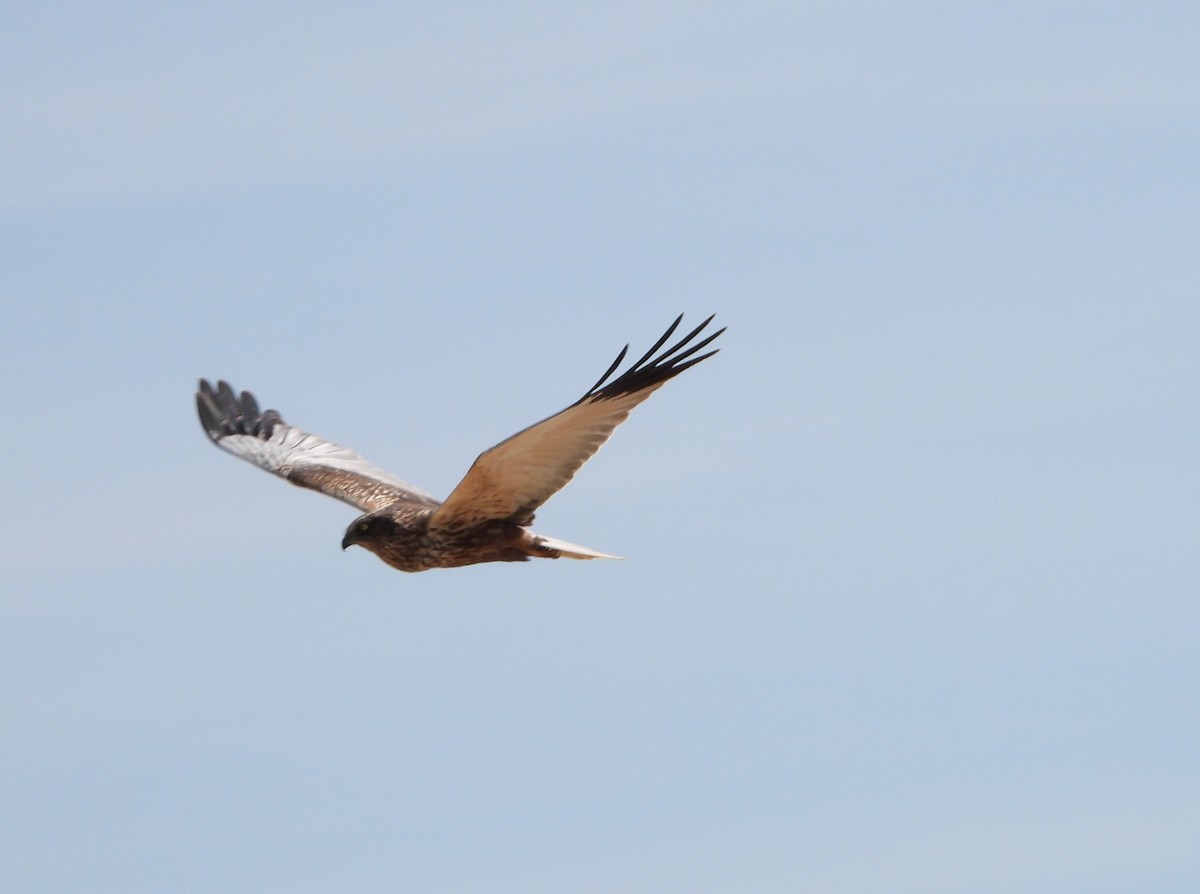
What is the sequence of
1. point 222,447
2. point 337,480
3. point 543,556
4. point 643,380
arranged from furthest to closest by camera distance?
point 222,447 < point 337,480 < point 543,556 < point 643,380

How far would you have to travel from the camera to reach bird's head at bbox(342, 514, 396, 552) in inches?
605

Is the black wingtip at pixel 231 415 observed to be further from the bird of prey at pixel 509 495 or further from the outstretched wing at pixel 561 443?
the outstretched wing at pixel 561 443

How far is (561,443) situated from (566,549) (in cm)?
155

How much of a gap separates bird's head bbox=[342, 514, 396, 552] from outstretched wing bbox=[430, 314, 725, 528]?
81cm

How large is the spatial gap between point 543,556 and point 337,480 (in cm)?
395

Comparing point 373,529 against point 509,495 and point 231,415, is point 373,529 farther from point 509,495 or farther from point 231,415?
point 231,415

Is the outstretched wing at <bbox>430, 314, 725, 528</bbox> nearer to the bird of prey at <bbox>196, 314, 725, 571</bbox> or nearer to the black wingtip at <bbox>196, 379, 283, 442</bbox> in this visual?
the bird of prey at <bbox>196, 314, 725, 571</bbox>

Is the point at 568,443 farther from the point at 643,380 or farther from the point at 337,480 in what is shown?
the point at 337,480

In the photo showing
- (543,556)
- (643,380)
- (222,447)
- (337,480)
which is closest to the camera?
(643,380)

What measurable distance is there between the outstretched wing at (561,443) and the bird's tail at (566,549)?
25.7 inches

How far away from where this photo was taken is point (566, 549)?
1545cm

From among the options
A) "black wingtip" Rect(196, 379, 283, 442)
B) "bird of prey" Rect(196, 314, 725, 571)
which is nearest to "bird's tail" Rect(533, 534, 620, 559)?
"bird of prey" Rect(196, 314, 725, 571)

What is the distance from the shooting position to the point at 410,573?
15547mm

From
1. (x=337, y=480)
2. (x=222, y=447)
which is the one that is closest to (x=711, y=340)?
(x=337, y=480)
